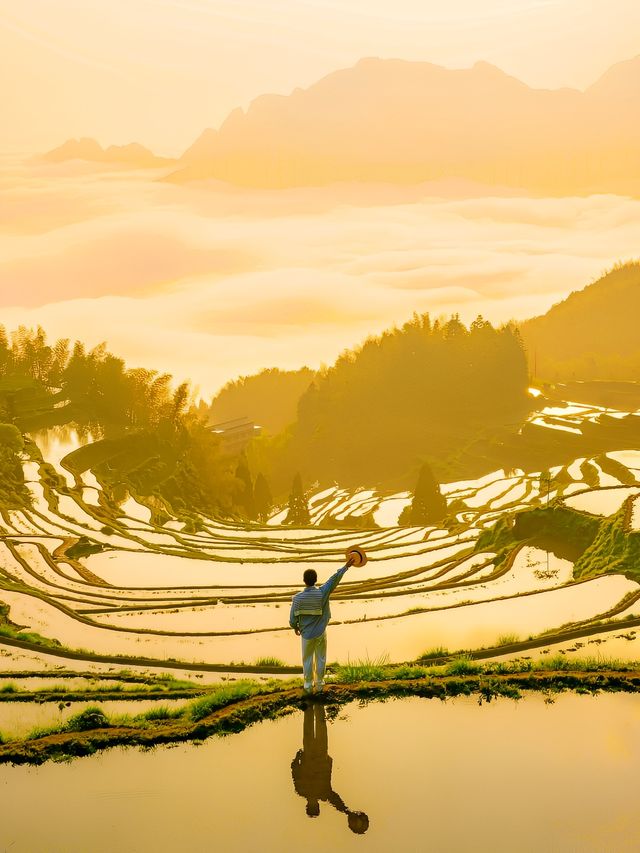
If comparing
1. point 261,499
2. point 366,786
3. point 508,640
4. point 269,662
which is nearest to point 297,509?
point 261,499

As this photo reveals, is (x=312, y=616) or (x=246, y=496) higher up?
(x=312, y=616)

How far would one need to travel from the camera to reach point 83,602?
28.2 m

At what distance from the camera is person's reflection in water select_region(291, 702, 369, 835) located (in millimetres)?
8695

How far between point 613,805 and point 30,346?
344 feet

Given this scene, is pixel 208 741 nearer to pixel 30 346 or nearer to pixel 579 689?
pixel 579 689

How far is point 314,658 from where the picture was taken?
1226 cm

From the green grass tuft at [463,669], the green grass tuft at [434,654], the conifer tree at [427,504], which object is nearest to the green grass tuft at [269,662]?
the green grass tuft at [434,654]

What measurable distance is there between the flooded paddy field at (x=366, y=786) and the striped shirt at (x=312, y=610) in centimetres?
108

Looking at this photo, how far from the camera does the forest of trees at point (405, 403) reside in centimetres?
14488

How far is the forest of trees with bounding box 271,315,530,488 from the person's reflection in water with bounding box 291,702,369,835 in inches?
4850

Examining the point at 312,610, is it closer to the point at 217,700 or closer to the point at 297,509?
the point at 217,700

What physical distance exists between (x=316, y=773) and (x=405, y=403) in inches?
6405

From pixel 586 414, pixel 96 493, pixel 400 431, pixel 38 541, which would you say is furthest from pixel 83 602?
pixel 400 431

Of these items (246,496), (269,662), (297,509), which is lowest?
(297,509)
